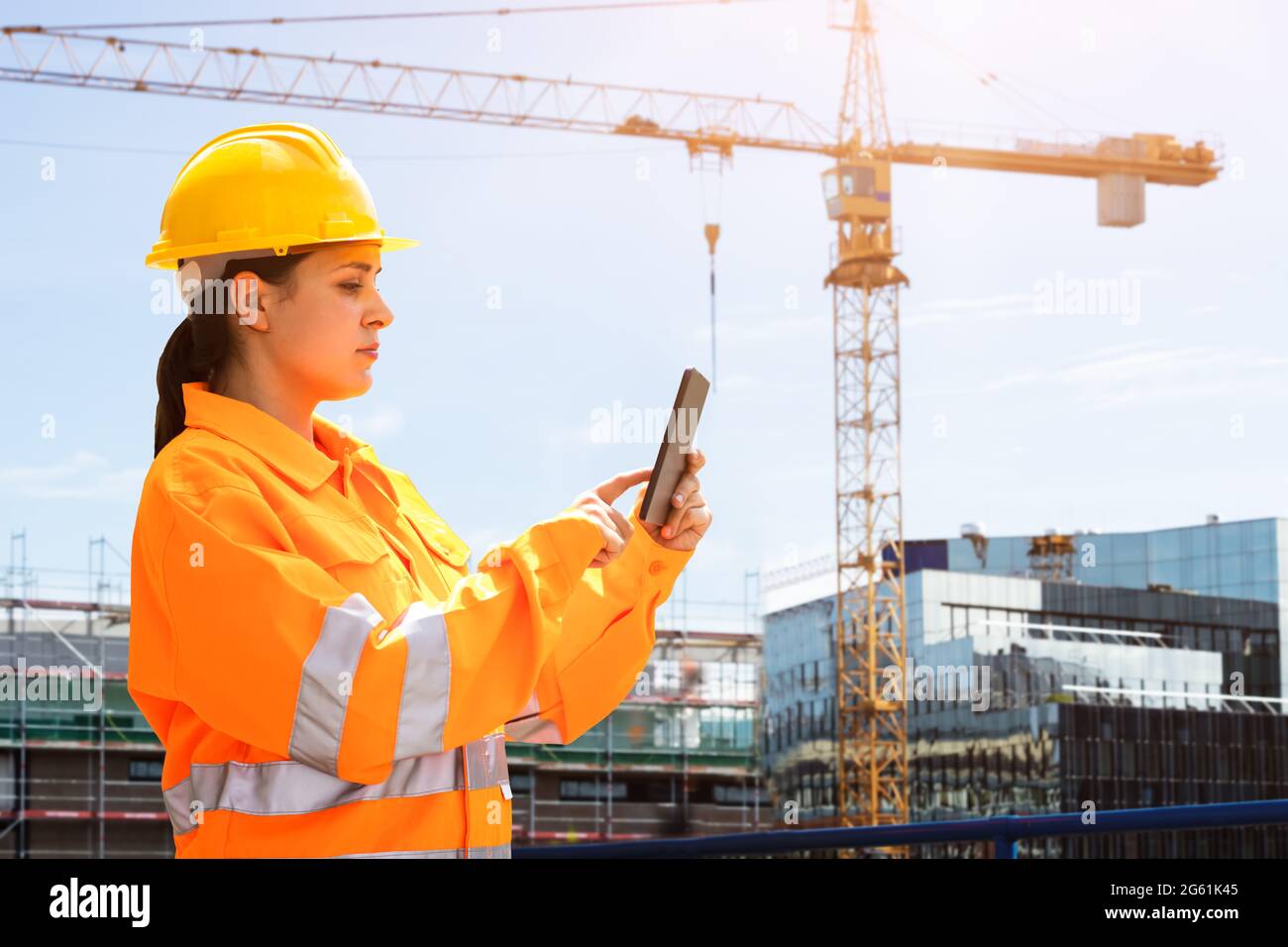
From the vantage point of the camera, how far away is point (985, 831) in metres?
3.84

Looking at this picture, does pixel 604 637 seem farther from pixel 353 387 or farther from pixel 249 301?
pixel 249 301

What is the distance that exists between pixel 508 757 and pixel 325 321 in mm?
42945

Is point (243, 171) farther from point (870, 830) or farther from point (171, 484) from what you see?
point (870, 830)

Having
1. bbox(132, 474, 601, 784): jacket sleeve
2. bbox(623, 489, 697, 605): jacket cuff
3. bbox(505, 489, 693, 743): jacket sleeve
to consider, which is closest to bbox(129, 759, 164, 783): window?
bbox(505, 489, 693, 743): jacket sleeve

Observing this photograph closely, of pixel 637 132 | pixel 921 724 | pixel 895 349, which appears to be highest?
pixel 637 132

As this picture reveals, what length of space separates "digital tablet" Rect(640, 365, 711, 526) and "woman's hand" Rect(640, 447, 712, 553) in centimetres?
1

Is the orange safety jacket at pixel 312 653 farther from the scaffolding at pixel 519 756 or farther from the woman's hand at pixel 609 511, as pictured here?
the scaffolding at pixel 519 756

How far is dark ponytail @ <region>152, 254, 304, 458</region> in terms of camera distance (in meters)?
2.56

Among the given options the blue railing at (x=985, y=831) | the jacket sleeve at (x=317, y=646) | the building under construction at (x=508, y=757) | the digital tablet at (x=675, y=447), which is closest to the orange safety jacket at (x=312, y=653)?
the jacket sleeve at (x=317, y=646)

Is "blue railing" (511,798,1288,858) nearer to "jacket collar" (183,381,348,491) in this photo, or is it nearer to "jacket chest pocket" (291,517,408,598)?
"jacket chest pocket" (291,517,408,598)

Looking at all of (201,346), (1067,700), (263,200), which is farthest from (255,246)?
(1067,700)

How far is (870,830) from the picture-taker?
4086 millimetres
